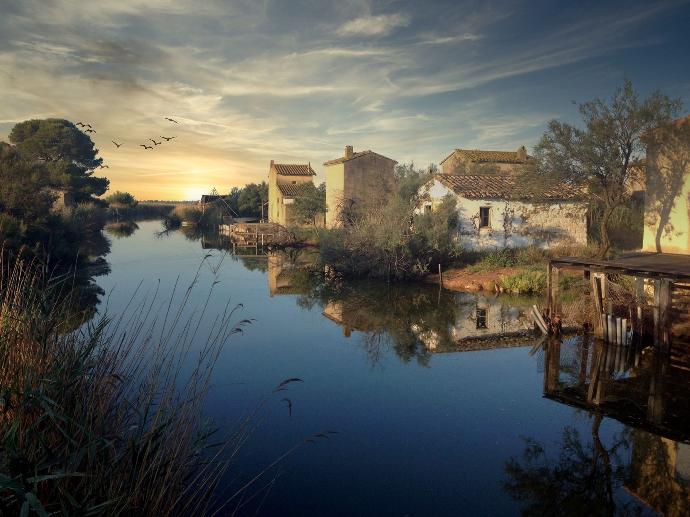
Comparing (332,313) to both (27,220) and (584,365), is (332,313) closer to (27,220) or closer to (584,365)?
(584,365)

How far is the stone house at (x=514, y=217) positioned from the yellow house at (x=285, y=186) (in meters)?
22.4

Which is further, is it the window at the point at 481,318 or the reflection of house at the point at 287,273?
the reflection of house at the point at 287,273

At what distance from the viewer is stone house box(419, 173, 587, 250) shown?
25.4 metres

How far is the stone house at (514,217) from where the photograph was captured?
25375 mm

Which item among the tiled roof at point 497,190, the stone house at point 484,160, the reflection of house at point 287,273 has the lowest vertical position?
the reflection of house at point 287,273

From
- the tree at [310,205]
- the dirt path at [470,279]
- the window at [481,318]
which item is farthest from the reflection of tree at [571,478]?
the tree at [310,205]

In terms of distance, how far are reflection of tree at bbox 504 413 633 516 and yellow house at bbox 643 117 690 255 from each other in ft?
35.0

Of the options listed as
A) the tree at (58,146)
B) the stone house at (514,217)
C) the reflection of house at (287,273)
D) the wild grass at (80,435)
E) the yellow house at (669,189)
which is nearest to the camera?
the wild grass at (80,435)

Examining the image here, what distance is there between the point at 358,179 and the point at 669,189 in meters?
24.4

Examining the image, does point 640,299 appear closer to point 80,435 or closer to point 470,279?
point 470,279

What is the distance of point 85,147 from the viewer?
211ft

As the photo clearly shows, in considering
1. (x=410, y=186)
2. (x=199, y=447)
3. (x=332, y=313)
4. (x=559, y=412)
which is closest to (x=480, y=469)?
(x=559, y=412)

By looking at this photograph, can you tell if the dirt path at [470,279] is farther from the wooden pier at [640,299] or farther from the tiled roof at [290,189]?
the tiled roof at [290,189]

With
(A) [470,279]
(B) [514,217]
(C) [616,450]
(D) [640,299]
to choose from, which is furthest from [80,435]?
(B) [514,217]
